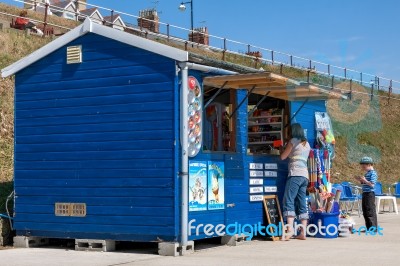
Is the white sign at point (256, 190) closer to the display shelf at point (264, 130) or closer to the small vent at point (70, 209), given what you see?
the display shelf at point (264, 130)

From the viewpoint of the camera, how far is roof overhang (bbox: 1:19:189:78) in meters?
10.0

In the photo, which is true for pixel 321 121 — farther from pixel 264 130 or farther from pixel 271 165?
pixel 271 165

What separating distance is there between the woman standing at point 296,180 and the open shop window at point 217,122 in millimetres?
1167

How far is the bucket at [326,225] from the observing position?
1234 centimetres

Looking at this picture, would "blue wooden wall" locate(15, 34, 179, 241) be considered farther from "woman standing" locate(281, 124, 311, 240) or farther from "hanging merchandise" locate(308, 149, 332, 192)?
"hanging merchandise" locate(308, 149, 332, 192)

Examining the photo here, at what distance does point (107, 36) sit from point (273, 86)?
2792 millimetres

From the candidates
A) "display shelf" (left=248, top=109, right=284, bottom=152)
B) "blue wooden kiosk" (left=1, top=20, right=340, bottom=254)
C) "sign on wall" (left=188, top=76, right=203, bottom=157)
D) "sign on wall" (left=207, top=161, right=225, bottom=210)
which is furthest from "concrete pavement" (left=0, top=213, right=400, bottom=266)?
"display shelf" (left=248, top=109, right=284, bottom=152)

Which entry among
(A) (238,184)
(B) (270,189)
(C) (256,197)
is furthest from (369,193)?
(A) (238,184)

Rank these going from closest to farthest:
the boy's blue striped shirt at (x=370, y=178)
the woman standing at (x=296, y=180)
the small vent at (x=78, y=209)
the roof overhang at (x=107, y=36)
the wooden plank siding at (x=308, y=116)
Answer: the roof overhang at (x=107, y=36)
the small vent at (x=78, y=209)
the woman standing at (x=296, y=180)
the boy's blue striped shirt at (x=370, y=178)
the wooden plank siding at (x=308, y=116)

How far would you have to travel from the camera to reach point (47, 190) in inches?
436

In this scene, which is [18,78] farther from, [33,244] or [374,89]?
[374,89]

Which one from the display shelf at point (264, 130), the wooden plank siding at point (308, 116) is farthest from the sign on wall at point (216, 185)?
the wooden plank siding at point (308, 116)

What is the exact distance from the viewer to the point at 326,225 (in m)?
12.3

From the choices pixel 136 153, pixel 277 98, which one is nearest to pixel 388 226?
pixel 277 98
